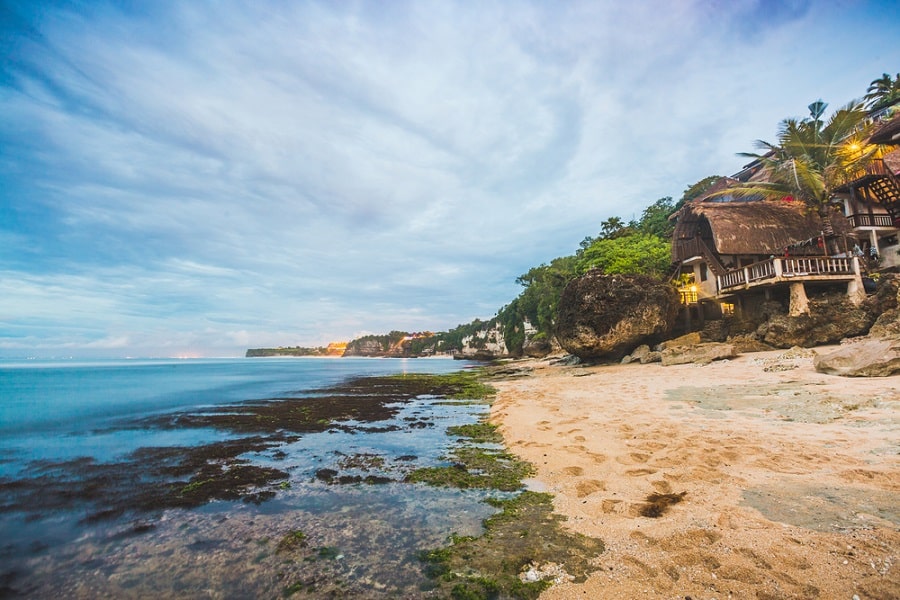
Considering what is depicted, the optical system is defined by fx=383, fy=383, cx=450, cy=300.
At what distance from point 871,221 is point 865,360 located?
22.2m

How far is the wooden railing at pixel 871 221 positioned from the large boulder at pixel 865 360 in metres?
20.6

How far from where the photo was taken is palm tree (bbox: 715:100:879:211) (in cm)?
2173

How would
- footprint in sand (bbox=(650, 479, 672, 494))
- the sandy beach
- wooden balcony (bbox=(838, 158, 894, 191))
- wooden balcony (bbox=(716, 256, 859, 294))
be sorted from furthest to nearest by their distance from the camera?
wooden balcony (bbox=(838, 158, 894, 191)) → wooden balcony (bbox=(716, 256, 859, 294)) → footprint in sand (bbox=(650, 479, 672, 494)) → the sandy beach

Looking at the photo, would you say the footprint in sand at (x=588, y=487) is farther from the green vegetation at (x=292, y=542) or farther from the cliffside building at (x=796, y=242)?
the cliffside building at (x=796, y=242)

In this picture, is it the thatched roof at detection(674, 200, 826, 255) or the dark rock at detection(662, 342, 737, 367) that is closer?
the dark rock at detection(662, 342, 737, 367)

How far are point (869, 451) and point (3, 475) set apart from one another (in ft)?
48.6

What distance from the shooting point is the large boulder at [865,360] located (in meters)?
9.48

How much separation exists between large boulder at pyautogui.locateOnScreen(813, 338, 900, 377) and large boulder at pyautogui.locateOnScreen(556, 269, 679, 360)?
13.4 meters

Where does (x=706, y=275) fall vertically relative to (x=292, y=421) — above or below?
above

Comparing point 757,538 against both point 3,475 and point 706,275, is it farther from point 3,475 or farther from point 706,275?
point 706,275

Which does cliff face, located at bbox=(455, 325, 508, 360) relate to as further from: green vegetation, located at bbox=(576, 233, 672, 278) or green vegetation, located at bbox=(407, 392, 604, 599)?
green vegetation, located at bbox=(407, 392, 604, 599)

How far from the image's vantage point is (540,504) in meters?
4.80

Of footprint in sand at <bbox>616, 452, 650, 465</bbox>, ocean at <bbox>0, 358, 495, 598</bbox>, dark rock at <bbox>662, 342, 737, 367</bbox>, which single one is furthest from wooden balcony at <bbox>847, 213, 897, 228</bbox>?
ocean at <bbox>0, 358, 495, 598</bbox>

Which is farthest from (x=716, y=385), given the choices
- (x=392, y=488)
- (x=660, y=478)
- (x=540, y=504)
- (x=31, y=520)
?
(x=31, y=520)
